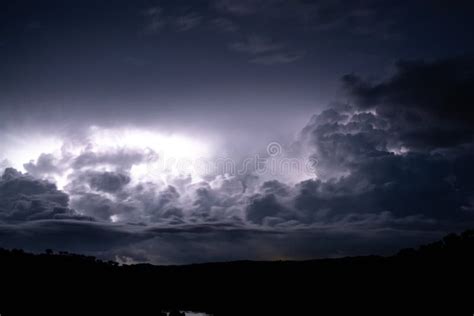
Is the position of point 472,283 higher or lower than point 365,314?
higher

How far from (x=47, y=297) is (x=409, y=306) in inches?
5187

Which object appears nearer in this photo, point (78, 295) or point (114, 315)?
point (114, 315)

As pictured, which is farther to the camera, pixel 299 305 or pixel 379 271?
pixel 379 271

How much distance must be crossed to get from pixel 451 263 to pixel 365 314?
53090 millimetres

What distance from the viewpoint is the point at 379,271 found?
19388 cm

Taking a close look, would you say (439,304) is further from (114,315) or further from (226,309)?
(114,315)

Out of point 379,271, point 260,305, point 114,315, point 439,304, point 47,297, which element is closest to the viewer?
point 114,315

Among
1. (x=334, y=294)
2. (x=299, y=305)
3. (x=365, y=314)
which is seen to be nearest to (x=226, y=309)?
(x=299, y=305)

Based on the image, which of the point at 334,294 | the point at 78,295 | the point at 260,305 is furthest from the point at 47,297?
the point at 334,294

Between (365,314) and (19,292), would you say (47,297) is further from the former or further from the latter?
(365,314)

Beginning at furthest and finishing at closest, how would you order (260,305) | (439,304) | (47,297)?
(260,305)
(47,297)
(439,304)

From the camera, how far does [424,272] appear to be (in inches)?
6850

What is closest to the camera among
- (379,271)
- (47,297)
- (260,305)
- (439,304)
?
(439,304)

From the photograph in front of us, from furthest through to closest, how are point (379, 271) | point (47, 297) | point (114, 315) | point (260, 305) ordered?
point (379, 271)
point (260, 305)
point (47, 297)
point (114, 315)
